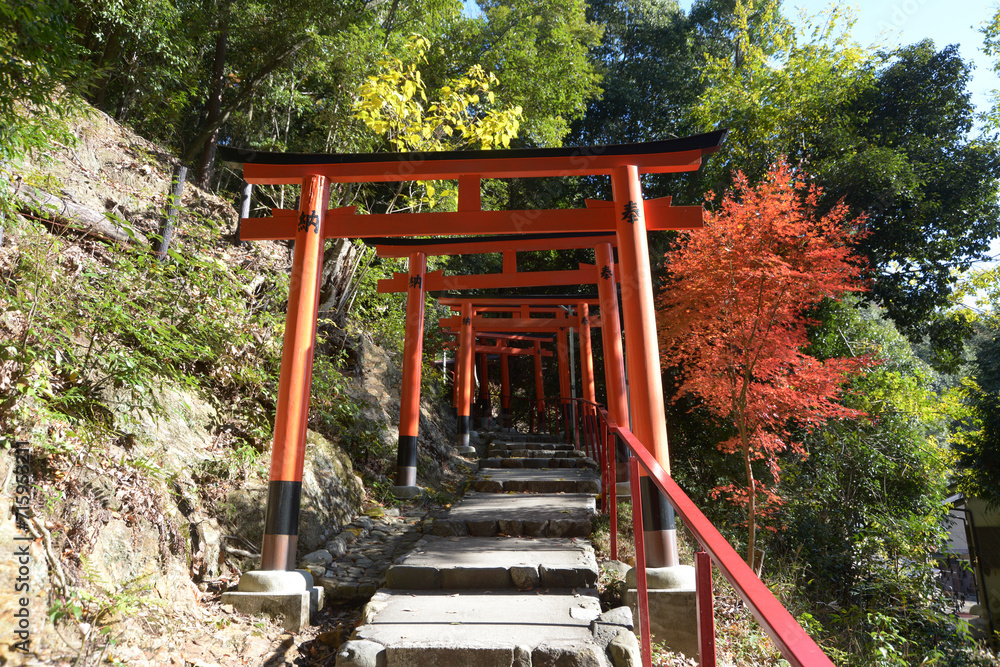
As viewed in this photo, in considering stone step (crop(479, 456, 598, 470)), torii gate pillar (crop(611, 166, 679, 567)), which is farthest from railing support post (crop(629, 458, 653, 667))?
stone step (crop(479, 456, 598, 470))

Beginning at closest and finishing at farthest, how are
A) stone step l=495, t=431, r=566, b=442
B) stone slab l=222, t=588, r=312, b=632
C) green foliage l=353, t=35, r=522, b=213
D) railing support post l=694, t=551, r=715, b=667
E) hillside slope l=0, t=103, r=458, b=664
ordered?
railing support post l=694, t=551, r=715, b=667
hillside slope l=0, t=103, r=458, b=664
stone slab l=222, t=588, r=312, b=632
green foliage l=353, t=35, r=522, b=213
stone step l=495, t=431, r=566, b=442

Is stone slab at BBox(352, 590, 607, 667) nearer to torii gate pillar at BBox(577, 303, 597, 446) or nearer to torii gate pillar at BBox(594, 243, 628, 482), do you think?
torii gate pillar at BBox(594, 243, 628, 482)

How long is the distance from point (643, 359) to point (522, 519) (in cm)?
168

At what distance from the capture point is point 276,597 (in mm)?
3328

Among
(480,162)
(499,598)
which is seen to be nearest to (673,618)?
(499,598)

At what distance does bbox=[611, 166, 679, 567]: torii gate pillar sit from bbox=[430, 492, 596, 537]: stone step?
2.31 ft

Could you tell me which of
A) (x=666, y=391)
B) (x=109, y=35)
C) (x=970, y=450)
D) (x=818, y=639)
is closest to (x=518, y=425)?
(x=666, y=391)

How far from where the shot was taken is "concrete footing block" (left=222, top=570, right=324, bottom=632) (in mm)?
3311

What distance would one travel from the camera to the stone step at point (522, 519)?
14.3 ft

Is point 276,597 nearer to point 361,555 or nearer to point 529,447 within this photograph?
point 361,555

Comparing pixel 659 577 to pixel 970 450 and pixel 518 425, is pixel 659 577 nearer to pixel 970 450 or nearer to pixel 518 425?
pixel 970 450

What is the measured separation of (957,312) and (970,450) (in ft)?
9.25

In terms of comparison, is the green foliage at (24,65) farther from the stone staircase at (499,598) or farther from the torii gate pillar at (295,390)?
the stone staircase at (499,598)

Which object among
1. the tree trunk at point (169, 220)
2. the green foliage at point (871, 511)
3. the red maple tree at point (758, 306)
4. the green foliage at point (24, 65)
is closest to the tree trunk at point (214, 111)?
the tree trunk at point (169, 220)
